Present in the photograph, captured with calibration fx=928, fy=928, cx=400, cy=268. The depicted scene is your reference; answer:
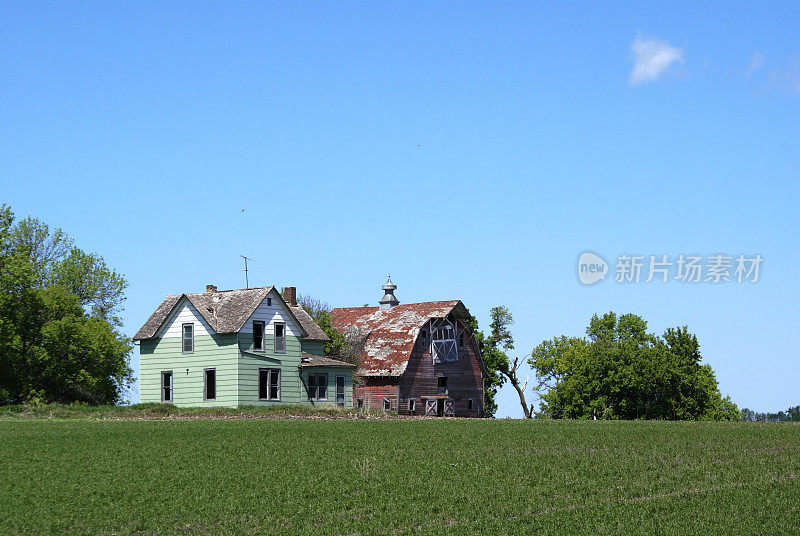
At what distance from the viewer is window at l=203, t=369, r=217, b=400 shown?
56.6 meters

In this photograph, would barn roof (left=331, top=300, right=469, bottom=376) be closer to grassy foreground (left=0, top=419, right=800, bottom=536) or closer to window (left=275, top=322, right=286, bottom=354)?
window (left=275, top=322, right=286, bottom=354)

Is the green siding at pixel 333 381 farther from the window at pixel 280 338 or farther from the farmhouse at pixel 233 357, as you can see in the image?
the window at pixel 280 338

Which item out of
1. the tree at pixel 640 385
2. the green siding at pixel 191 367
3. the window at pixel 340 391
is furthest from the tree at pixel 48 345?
the tree at pixel 640 385

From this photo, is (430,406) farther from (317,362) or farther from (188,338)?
(188,338)

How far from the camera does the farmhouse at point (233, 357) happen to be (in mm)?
55938

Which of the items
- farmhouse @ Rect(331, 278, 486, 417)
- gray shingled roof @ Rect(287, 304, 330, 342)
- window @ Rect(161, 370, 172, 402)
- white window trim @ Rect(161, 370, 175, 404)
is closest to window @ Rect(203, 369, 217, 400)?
white window trim @ Rect(161, 370, 175, 404)

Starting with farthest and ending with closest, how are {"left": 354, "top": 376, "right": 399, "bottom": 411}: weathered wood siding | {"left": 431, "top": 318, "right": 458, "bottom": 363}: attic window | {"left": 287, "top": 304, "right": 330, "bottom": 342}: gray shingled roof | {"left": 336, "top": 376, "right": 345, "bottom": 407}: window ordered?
1. {"left": 431, "top": 318, "right": 458, "bottom": 363}: attic window
2. {"left": 354, "top": 376, "right": 399, "bottom": 411}: weathered wood siding
3. {"left": 287, "top": 304, "right": 330, "bottom": 342}: gray shingled roof
4. {"left": 336, "top": 376, "right": 345, "bottom": 407}: window

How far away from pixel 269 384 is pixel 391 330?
49.1 feet

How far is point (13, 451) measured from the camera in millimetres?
29312

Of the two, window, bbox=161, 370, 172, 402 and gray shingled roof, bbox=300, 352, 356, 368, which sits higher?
gray shingled roof, bbox=300, 352, 356, 368

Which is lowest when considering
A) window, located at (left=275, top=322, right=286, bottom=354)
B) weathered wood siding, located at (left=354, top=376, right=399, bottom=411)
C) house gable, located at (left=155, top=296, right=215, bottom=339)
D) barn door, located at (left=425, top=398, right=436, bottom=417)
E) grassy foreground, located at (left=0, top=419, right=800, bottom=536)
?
grassy foreground, located at (left=0, top=419, right=800, bottom=536)

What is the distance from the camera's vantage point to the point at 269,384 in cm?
5688

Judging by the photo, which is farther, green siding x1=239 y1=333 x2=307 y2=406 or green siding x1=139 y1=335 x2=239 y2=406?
green siding x1=139 y1=335 x2=239 y2=406

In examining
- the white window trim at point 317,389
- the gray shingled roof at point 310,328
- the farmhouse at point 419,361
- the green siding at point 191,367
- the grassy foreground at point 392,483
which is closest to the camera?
the grassy foreground at point 392,483
